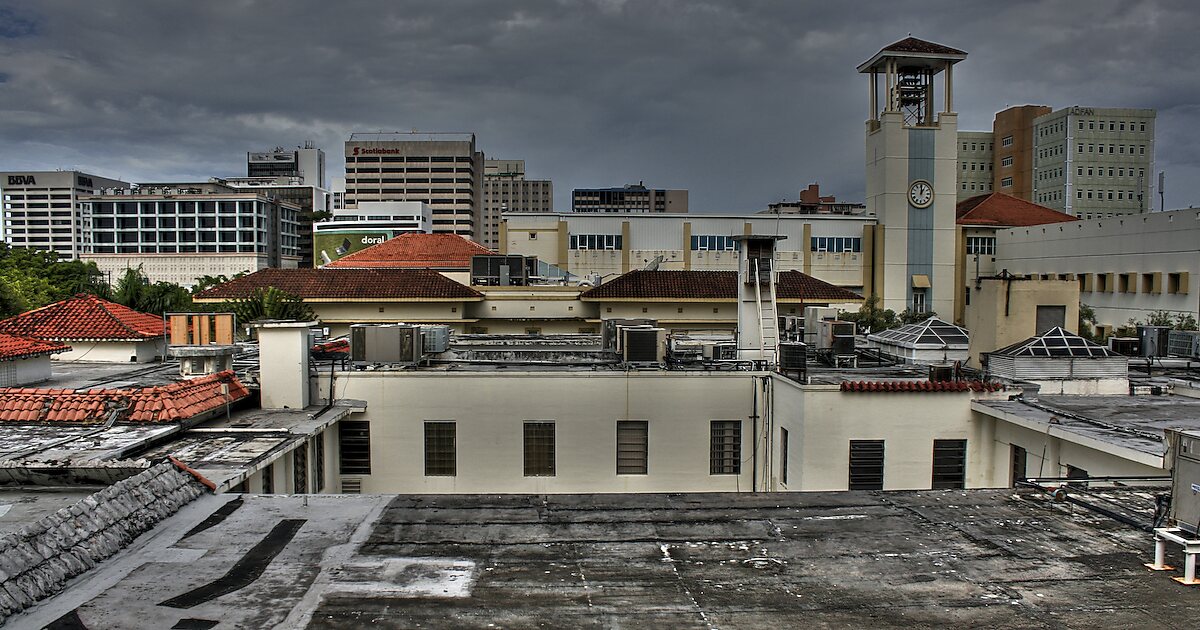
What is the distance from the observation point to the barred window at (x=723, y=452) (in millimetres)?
17047

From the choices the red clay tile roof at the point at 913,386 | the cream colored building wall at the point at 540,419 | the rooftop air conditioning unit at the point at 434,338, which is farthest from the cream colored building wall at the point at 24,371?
the red clay tile roof at the point at 913,386

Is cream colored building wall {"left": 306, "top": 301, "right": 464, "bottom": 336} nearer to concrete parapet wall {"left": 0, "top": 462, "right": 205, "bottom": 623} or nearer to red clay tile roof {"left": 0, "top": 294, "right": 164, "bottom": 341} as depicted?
red clay tile roof {"left": 0, "top": 294, "right": 164, "bottom": 341}

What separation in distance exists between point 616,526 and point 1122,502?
6470 millimetres

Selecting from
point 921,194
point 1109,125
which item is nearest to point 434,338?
point 921,194

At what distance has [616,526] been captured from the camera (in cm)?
855

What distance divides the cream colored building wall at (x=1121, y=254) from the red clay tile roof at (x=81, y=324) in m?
58.9

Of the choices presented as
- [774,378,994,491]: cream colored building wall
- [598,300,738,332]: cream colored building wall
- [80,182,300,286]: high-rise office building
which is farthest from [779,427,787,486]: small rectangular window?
[80,182,300,286]: high-rise office building

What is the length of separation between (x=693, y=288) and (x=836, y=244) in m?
32.4

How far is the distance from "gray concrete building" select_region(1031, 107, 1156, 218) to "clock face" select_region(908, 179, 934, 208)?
5367 cm

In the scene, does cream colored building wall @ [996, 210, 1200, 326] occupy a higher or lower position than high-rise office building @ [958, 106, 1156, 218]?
lower

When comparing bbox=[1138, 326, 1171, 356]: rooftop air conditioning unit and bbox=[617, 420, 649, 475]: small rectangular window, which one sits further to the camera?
bbox=[1138, 326, 1171, 356]: rooftop air conditioning unit

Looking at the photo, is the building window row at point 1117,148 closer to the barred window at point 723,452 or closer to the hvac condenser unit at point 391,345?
the barred window at point 723,452

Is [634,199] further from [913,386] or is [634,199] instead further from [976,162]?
[913,386]

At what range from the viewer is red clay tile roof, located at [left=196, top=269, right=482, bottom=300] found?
35875 mm
